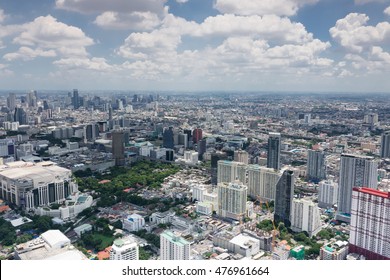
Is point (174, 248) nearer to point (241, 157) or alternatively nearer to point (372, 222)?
point (372, 222)

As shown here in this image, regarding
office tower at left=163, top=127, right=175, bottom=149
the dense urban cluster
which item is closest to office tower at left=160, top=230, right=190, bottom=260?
the dense urban cluster

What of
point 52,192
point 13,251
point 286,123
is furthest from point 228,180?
point 286,123

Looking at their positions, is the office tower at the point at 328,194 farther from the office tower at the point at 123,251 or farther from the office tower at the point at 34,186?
the office tower at the point at 34,186

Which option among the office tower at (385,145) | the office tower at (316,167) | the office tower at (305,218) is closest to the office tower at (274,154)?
the office tower at (316,167)

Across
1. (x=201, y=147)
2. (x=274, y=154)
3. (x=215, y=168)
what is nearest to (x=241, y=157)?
(x=274, y=154)

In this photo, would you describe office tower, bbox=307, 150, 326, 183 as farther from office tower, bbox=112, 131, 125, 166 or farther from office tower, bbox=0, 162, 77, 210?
office tower, bbox=0, 162, 77, 210
